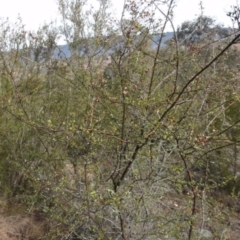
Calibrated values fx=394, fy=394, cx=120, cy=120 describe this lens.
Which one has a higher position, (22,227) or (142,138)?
(142,138)

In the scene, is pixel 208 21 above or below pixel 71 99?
above

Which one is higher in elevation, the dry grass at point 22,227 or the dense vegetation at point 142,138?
the dense vegetation at point 142,138

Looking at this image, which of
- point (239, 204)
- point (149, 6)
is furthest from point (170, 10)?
point (239, 204)

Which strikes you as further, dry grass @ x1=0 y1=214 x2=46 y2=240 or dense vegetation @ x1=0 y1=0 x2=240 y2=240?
dry grass @ x1=0 y1=214 x2=46 y2=240

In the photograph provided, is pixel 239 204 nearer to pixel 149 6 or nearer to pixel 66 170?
pixel 66 170

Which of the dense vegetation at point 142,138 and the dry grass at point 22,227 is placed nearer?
the dense vegetation at point 142,138

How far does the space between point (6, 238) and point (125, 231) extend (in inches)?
92.4

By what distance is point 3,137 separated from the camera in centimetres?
580

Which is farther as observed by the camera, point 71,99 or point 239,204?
point 239,204

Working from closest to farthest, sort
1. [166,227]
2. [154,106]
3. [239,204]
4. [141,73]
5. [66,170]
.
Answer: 1. [154,106]
2. [166,227]
3. [141,73]
4. [66,170]
5. [239,204]

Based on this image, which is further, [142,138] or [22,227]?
[22,227]

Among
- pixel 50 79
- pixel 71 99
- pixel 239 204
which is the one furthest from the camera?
A: pixel 239 204

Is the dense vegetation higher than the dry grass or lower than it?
higher

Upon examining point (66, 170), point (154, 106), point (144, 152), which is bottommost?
point (66, 170)
